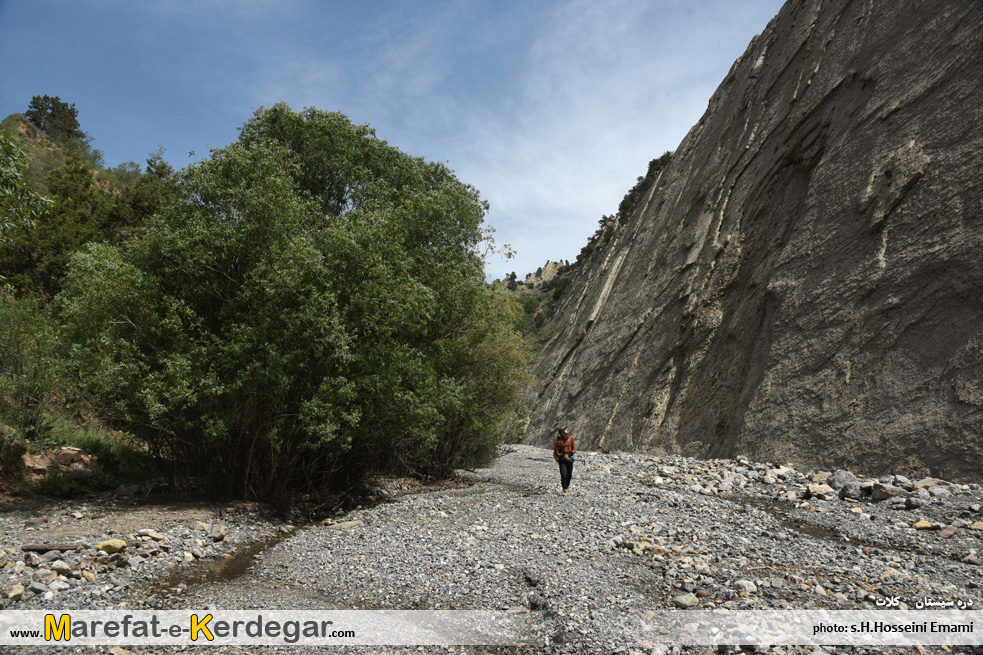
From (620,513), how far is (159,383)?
7.92 m

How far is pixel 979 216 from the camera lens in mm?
11766

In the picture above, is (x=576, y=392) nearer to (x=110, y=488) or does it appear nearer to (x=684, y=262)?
(x=684, y=262)

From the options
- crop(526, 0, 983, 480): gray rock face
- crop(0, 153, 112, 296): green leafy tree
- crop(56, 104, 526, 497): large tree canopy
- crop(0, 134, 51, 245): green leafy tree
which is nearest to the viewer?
crop(0, 134, 51, 245): green leafy tree

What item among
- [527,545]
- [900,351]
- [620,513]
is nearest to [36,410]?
[527,545]

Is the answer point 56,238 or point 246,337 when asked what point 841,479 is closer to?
point 246,337

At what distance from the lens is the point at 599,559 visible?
24.1 ft

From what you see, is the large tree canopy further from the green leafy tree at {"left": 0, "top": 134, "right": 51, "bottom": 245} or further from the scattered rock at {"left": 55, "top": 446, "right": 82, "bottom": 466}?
the scattered rock at {"left": 55, "top": 446, "right": 82, "bottom": 466}

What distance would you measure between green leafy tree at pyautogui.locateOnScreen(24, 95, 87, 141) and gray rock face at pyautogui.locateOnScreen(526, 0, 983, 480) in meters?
54.7

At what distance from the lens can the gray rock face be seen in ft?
38.1

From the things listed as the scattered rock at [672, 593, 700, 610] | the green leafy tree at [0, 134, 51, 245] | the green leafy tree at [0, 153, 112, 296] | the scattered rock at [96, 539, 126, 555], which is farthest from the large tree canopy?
the green leafy tree at [0, 153, 112, 296]

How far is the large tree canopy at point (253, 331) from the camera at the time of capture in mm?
9219

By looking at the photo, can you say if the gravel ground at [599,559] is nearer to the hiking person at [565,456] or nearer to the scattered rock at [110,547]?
the scattered rock at [110,547]

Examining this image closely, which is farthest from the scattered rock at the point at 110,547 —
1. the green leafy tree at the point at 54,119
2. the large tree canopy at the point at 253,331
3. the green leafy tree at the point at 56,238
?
the green leafy tree at the point at 54,119

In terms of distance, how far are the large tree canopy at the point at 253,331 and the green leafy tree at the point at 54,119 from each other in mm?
54411
